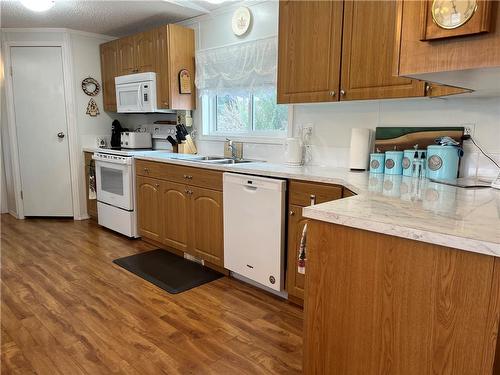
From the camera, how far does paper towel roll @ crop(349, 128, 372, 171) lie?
2.45m

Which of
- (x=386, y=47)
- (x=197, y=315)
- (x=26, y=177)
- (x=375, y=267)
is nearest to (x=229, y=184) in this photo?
(x=197, y=315)

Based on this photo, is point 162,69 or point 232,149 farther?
point 162,69

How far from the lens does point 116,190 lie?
3928 millimetres

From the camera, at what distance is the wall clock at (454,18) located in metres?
1.00

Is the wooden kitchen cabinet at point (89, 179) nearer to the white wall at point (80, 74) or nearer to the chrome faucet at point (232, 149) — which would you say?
the white wall at point (80, 74)

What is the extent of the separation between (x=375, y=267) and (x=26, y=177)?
4768 mm

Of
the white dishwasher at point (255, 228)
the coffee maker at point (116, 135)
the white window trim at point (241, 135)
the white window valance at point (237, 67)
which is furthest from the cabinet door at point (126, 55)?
the white dishwasher at point (255, 228)

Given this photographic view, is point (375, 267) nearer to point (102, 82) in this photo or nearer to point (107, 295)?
point (107, 295)

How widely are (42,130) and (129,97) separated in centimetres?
133

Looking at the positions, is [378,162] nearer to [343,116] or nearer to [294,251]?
[343,116]

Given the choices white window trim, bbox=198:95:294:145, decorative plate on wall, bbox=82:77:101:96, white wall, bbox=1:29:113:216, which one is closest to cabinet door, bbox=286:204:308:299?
white window trim, bbox=198:95:294:145

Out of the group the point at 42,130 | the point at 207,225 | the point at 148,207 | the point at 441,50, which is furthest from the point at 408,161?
the point at 42,130

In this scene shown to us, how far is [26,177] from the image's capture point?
4.61 meters

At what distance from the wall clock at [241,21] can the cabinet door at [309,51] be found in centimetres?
65
